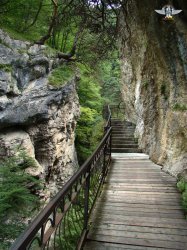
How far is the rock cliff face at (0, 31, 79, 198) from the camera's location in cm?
930

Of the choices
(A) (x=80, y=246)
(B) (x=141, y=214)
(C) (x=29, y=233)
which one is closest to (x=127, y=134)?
(B) (x=141, y=214)

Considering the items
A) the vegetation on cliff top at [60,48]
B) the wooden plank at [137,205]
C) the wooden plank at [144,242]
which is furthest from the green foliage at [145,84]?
the wooden plank at [144,242]

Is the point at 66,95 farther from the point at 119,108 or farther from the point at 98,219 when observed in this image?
the point at 119,108

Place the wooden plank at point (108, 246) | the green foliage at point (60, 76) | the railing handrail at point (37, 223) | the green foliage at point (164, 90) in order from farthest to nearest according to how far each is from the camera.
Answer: the green foliage at point (60, 76) < the green foliage at point (164, 90) < the wooden plank at point (108, 246) < the railing handrail at point (37, 223)

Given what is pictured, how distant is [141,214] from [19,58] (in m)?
7.93

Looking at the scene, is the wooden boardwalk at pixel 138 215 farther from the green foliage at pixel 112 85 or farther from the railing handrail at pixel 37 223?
the green foliage at pixel 112 85

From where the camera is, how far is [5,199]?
4.49 meters

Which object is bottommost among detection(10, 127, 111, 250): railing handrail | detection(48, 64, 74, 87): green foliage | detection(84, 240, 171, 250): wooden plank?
detection(84, 240, 171, 250): wooden plank

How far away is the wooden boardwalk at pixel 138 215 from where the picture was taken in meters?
3.68

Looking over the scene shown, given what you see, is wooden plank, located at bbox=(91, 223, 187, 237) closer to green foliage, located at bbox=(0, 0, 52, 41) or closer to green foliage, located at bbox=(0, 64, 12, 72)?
green foliage, located at bbox=(0, 64, 12, 72)

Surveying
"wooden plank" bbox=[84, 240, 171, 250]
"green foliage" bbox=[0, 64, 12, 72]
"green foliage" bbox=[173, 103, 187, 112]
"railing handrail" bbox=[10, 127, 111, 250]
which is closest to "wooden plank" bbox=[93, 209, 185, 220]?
"wooden plank" bbox=[84, 240, 171, 250]

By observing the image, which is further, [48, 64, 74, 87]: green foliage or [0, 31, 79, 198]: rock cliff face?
[48, 64, 74, 87]: green foliage

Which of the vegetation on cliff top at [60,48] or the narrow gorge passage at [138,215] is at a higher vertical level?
A: the vegetation on cliff top at [60,48]

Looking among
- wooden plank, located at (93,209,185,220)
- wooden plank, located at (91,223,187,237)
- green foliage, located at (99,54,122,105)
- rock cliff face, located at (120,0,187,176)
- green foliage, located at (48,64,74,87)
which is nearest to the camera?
wooden plank, located at (91,223,187,237)
